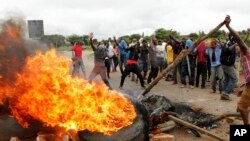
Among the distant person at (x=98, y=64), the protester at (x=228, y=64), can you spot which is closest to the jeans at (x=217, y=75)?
the protester at (x=228, y=64)

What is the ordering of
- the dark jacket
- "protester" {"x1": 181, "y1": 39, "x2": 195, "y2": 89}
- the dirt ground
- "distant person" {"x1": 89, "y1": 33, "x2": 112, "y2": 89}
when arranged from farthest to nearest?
"protester" {"x1": 181, "y1": 39, "x2": 195, "y2": 89} → "distant person" {"x1": 89, "y1": 33, "x2": 112, "y2": 89} → the dark jacket → the dirt ground

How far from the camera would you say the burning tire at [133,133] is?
660 centimetres

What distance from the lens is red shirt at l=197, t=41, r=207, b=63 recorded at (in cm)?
1414

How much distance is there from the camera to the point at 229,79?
1250cm

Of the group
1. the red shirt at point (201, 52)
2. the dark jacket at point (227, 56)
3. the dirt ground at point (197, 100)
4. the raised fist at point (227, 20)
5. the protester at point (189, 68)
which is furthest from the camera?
the protester at point (189, 68)

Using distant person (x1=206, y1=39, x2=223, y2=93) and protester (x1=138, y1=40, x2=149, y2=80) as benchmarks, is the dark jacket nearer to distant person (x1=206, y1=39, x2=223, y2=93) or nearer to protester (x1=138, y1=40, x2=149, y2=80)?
distant person (x1=206, y1=39, x2=223, y2=93)

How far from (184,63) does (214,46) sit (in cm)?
165

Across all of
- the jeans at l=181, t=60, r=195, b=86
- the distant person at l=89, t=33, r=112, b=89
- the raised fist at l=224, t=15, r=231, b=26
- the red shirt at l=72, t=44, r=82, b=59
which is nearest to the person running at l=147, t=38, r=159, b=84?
the jeans at l=181, t=60, r=195, b=86

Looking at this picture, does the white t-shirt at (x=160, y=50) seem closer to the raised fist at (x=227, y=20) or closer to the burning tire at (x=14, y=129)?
the raised fist at (x=227, y=20)

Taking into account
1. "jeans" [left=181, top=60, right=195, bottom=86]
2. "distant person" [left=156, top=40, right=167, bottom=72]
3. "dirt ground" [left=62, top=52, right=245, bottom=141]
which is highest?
"distant person" [left=156, top=40, right=167, bottom=72]

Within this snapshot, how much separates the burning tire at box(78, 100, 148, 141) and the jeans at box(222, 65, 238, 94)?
559cm

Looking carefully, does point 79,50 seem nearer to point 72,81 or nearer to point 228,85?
point 228,85

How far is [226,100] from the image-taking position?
12.1m

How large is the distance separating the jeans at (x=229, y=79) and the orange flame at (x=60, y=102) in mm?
6049
